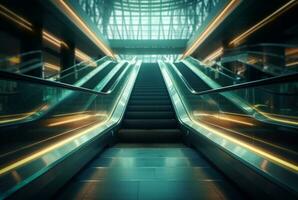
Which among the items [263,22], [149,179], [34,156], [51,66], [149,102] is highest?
[263,22]

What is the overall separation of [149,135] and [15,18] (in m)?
8.39

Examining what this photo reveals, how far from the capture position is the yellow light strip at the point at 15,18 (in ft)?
33.8

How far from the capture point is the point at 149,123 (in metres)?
6.32

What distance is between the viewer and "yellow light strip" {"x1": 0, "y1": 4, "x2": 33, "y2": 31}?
1029cm

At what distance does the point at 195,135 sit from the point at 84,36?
11912mm

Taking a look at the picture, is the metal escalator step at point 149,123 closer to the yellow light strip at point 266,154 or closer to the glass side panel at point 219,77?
the yellow light strip at point 266,154

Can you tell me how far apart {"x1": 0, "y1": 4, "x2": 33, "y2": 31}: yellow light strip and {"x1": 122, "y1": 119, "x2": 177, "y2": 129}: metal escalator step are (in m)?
6.88

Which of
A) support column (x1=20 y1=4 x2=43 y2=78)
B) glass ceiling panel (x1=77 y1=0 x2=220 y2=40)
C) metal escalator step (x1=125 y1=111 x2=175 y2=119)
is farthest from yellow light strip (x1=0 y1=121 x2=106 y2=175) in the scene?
glass ceiling panel (x1=77 y1=0 x2=220 y2=40)

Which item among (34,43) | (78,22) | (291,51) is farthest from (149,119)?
(291,51)

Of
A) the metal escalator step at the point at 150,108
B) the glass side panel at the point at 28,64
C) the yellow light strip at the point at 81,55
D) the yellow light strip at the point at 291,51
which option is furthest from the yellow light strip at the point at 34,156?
the yellow light strip at the point at 81,55

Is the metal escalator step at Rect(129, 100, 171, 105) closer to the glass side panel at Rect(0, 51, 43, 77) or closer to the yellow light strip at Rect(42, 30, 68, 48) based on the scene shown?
the glass side panel at Rect(0, 51, 43, 77)

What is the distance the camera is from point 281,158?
8.11 ft

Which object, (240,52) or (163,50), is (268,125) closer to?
(240,52)

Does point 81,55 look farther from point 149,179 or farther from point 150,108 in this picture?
point 149,179
